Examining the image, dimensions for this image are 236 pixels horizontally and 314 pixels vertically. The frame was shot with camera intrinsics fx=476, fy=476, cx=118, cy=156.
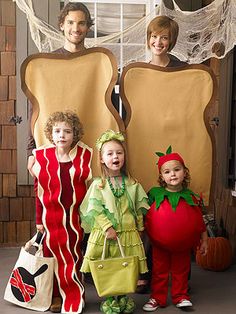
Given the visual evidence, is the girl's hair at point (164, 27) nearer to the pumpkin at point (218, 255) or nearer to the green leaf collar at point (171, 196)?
the green leaf collar at point (171, 196)

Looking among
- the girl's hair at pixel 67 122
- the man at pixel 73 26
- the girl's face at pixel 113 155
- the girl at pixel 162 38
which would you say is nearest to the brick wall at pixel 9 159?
the man at pixel 73 26

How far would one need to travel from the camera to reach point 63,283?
255cm

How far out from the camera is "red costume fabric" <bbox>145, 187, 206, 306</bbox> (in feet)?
8.13

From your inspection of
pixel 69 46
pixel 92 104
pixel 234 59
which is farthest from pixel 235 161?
pixel 69 46

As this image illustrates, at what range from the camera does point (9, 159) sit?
3824mm

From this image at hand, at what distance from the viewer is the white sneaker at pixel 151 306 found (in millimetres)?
2561

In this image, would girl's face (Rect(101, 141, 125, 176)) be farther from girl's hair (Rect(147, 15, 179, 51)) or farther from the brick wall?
the brick wall

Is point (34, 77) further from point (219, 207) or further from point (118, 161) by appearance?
point (219, 207)

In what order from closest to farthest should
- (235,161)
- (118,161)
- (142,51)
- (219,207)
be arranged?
(118,161) → (142,51) → (235,161) → (219,207)

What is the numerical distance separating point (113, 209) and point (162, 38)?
0.99 meters

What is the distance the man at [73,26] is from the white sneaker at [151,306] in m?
0.96

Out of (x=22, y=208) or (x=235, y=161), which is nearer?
(x=235, y=161)

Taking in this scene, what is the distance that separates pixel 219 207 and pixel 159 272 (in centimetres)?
130

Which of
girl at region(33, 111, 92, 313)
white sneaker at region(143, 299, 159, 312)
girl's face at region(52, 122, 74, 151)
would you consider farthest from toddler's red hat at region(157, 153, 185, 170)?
white sneaker at region(143, 299, 159, 312)
